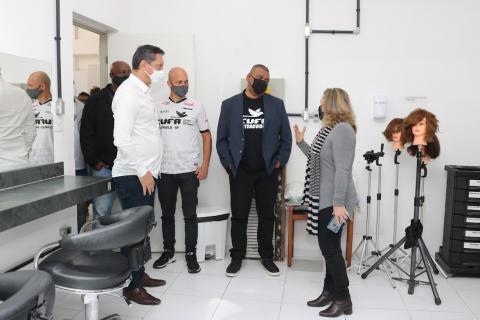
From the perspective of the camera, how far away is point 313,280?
3.75m

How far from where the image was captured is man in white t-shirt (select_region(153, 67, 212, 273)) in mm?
3828

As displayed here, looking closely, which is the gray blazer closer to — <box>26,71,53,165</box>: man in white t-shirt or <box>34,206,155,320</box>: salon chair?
<box>34,206,155,320</box>: salon chair

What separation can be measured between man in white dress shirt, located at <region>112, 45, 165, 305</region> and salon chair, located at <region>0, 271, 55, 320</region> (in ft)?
4.48

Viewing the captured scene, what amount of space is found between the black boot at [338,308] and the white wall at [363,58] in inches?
52.5

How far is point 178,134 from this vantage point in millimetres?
3826

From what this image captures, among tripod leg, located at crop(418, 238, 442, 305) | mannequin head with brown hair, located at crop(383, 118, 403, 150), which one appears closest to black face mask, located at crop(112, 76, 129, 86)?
mannequin head with brown hair, located at crop(383, 118, 403, 150)

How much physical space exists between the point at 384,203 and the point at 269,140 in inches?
53.4

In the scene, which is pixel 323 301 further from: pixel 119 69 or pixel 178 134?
pixel 119 69

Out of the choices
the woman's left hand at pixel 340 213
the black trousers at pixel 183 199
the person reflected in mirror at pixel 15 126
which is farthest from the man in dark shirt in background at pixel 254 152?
the person reflected in mirror at pixel 15 126

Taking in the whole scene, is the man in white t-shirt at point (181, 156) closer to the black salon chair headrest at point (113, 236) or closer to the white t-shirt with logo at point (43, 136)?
the white t-shirt with logo at point (43, 136)

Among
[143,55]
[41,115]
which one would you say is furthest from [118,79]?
[41,115]

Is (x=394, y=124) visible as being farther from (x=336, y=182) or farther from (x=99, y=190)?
(x=99, y=190)

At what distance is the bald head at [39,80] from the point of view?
9.50ft

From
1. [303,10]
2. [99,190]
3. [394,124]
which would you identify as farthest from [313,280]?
[303,10]
